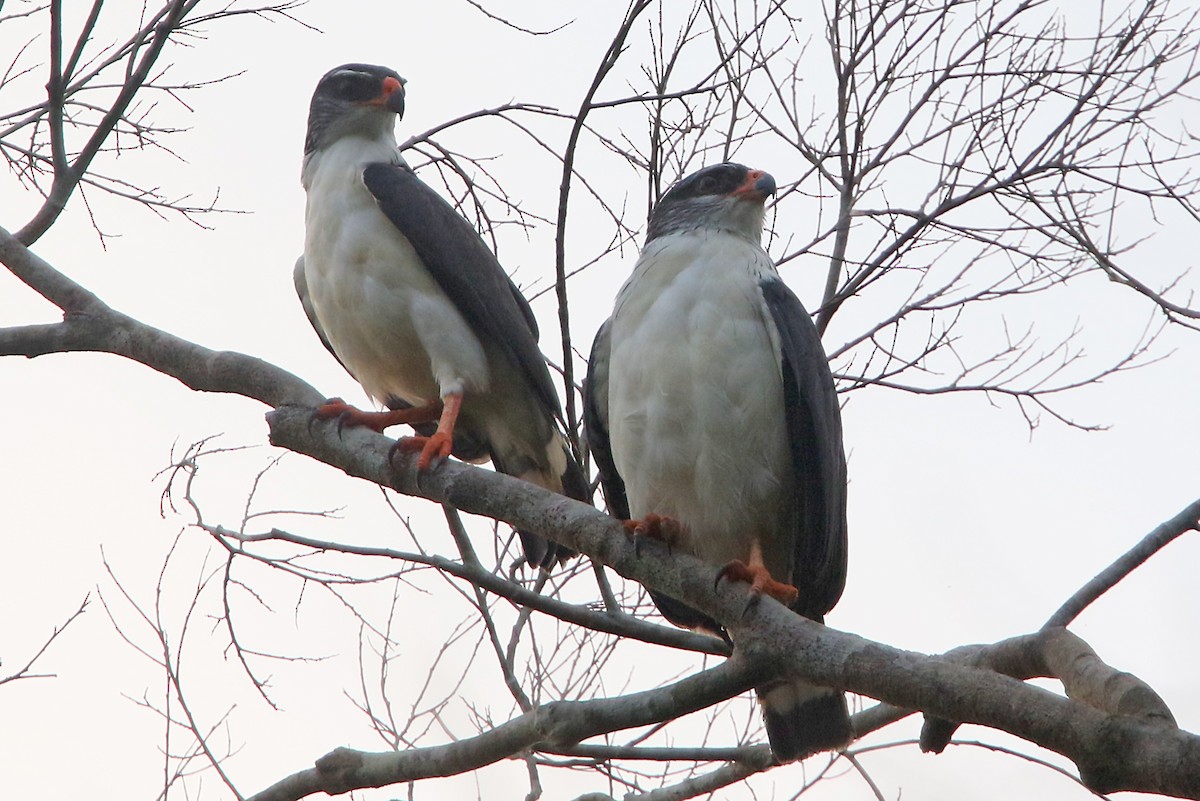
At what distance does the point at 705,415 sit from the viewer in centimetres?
437

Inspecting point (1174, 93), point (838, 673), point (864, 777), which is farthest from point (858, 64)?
point (838, 673)

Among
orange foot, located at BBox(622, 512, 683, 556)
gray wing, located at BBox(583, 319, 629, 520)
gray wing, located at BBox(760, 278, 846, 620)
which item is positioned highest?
gray wing, located at BBox(583, 319, 629, 520)

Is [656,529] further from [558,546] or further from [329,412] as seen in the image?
[558,546]

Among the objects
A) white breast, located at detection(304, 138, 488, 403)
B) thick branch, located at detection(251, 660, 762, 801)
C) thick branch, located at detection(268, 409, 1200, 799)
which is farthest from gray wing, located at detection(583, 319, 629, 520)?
thick branch, located at detection(251, 660, 762, 801)

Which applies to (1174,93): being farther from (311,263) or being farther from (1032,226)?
(311,263)

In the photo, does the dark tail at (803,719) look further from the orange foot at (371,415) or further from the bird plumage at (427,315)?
the orange foot at (371,415)

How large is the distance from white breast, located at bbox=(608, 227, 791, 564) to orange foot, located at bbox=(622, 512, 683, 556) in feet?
0.56

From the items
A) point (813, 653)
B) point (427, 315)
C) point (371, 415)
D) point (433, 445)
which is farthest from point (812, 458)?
point (427, 315)

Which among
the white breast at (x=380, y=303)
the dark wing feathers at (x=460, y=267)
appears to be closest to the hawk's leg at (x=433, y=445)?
the white breast at (x=380, y=303)

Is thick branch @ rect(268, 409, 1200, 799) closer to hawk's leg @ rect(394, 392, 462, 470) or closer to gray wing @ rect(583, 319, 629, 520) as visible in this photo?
hawk's leg @ rect(394, 392, 462, 470)

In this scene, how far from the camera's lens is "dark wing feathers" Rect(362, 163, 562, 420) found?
5406mm

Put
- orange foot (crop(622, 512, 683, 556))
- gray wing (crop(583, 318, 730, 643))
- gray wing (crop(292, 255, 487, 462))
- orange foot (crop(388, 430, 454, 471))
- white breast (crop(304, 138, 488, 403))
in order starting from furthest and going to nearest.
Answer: gray wing (crop(292, 255, 487, 462)), white breast (crop(304, 138, 488, 403)), gray wing (crop(583, 318, 730, 643)), orange foot (crop(388, 430, 454, 471)), orange foot (crop(622, 512, 683, 556))

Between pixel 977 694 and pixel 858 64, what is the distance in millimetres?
4042

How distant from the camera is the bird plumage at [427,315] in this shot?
539cm
